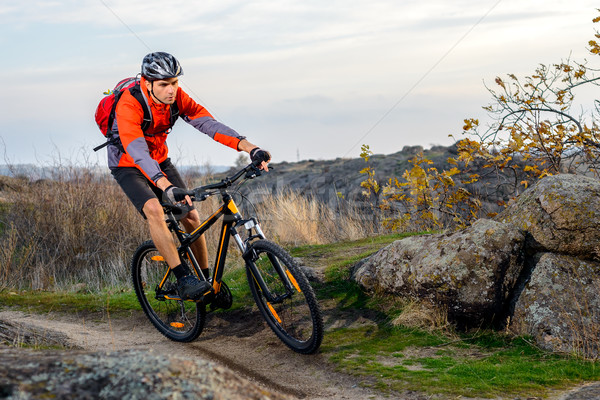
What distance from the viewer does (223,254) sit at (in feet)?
18.2

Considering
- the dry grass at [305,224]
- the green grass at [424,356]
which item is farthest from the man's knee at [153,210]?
the dry grass at [305,224]

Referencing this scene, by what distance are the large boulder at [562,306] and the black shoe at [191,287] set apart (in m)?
2.81

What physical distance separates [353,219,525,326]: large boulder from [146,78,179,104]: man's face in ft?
9.30

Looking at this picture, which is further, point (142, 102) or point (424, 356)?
point (142, 102)

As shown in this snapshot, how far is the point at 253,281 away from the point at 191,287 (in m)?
0.63

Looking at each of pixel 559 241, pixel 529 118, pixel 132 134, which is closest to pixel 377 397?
pixel 559 241

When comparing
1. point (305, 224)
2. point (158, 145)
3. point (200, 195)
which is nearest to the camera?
point (200, 195)

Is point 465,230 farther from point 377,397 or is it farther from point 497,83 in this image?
point 497,83

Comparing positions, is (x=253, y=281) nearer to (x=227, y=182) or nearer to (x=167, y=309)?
(x=227, y=182)

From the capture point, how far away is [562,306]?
195 inches

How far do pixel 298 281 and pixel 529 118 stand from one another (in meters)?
5.04

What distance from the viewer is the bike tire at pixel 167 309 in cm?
602

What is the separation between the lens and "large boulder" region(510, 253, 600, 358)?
480cm

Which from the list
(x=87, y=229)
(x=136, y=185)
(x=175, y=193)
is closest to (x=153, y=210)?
(x=136, y=185)
